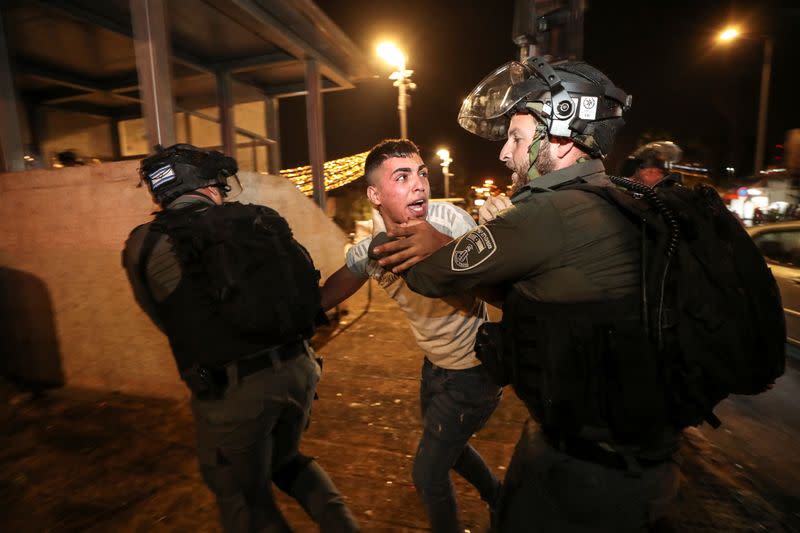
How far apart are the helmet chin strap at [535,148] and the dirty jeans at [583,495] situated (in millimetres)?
Result: 937

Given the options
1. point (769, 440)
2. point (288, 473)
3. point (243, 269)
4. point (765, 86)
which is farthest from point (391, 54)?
point (765, 86)

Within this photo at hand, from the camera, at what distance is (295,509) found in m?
2.74

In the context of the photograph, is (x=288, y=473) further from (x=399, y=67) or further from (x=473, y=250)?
(x=399, y=67)

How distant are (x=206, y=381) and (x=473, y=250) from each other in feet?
4.01

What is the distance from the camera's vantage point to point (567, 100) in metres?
1.51

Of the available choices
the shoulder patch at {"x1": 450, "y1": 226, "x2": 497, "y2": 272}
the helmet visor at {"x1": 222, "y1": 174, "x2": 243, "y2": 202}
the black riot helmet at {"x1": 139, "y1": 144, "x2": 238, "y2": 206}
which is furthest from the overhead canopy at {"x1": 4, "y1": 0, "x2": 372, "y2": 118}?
the shoulder patch at {"x1": 450, "y1": 226, "x2": 497, "y2": 272}

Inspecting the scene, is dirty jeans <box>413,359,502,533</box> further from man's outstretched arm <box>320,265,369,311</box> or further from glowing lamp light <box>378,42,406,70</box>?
glowing lamp light <box>378,42,406,70</box>

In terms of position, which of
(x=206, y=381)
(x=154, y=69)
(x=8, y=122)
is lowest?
(x=206, y=381)

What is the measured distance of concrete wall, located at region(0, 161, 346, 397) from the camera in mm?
4074

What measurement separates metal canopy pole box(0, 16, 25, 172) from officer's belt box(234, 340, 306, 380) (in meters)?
4.58

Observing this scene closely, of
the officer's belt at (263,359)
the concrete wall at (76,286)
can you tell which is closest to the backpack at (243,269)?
the officer's belt at (263,359)

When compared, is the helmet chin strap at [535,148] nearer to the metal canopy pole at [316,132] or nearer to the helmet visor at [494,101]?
the helmet visor at [494,101]

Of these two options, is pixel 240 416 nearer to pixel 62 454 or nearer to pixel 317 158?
pixel 62 454

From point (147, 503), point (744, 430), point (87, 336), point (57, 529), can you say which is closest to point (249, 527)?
point (147, 503)
